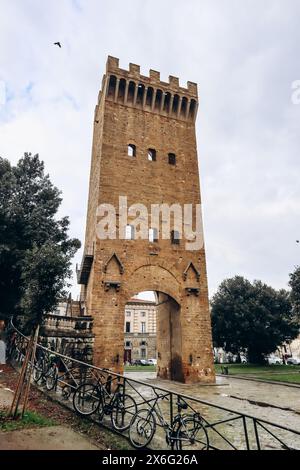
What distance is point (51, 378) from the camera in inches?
349

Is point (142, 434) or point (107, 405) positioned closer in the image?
point (142, 434)

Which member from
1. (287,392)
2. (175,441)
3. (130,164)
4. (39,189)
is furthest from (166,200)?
(175,441)

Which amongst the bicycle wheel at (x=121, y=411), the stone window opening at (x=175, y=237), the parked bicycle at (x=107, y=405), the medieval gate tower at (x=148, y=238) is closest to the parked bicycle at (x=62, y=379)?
the parked bicycle at (x=107, y=405)

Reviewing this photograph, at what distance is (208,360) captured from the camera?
1534 cm

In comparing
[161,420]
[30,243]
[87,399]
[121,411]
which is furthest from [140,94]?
[161,420]

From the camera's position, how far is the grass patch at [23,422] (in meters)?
5.63

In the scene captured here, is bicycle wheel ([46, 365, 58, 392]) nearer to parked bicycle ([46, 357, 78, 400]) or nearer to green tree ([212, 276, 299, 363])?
parked bicycle ([46, 357, 78, 400])

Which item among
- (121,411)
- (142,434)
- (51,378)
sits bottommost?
(142,434)

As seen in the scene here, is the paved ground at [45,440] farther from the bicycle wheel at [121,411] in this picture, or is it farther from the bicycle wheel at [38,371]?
the bicycle wheel at [38,371]

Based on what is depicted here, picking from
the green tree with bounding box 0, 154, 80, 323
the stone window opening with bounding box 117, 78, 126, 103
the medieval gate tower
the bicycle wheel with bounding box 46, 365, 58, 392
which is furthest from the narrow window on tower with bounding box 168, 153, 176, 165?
the bicycle wheel with bounding box 46, 365, 58, 392

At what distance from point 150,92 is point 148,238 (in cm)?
939

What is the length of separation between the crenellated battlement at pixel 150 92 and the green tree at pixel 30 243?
6.53m

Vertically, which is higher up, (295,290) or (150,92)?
(150,92)

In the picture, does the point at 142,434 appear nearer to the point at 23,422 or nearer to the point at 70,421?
the point at 70,421
